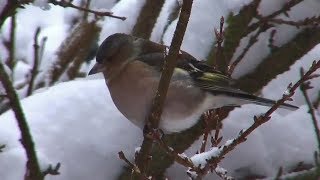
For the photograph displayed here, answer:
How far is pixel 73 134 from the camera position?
2.34m

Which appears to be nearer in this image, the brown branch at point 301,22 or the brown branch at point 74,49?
the brown branch at point 301,22

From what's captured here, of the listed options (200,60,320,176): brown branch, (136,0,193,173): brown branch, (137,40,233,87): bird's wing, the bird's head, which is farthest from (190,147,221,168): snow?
the bird's head

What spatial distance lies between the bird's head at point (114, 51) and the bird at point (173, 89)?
0.11ft

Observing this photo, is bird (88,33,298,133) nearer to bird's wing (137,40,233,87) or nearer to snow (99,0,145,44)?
bird's wing (137,40,233,87)

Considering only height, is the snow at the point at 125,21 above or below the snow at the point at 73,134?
above

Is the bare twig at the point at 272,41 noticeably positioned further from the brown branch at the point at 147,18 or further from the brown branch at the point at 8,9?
the brown branch at the point at 8,9

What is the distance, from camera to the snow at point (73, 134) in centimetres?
225

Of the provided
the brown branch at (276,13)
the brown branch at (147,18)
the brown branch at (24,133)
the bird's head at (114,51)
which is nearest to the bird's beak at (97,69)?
the bird's head at (114,51)

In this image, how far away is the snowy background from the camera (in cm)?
228

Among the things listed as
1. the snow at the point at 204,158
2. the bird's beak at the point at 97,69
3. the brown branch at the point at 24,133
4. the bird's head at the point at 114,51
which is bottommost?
the brown branch at the point at 24,133

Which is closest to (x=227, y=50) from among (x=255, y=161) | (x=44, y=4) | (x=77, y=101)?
(x=255, y=161)

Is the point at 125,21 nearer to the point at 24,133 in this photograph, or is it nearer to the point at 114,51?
the point at 114,51

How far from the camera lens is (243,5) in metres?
2.62

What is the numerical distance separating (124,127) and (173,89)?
25 centimetres
